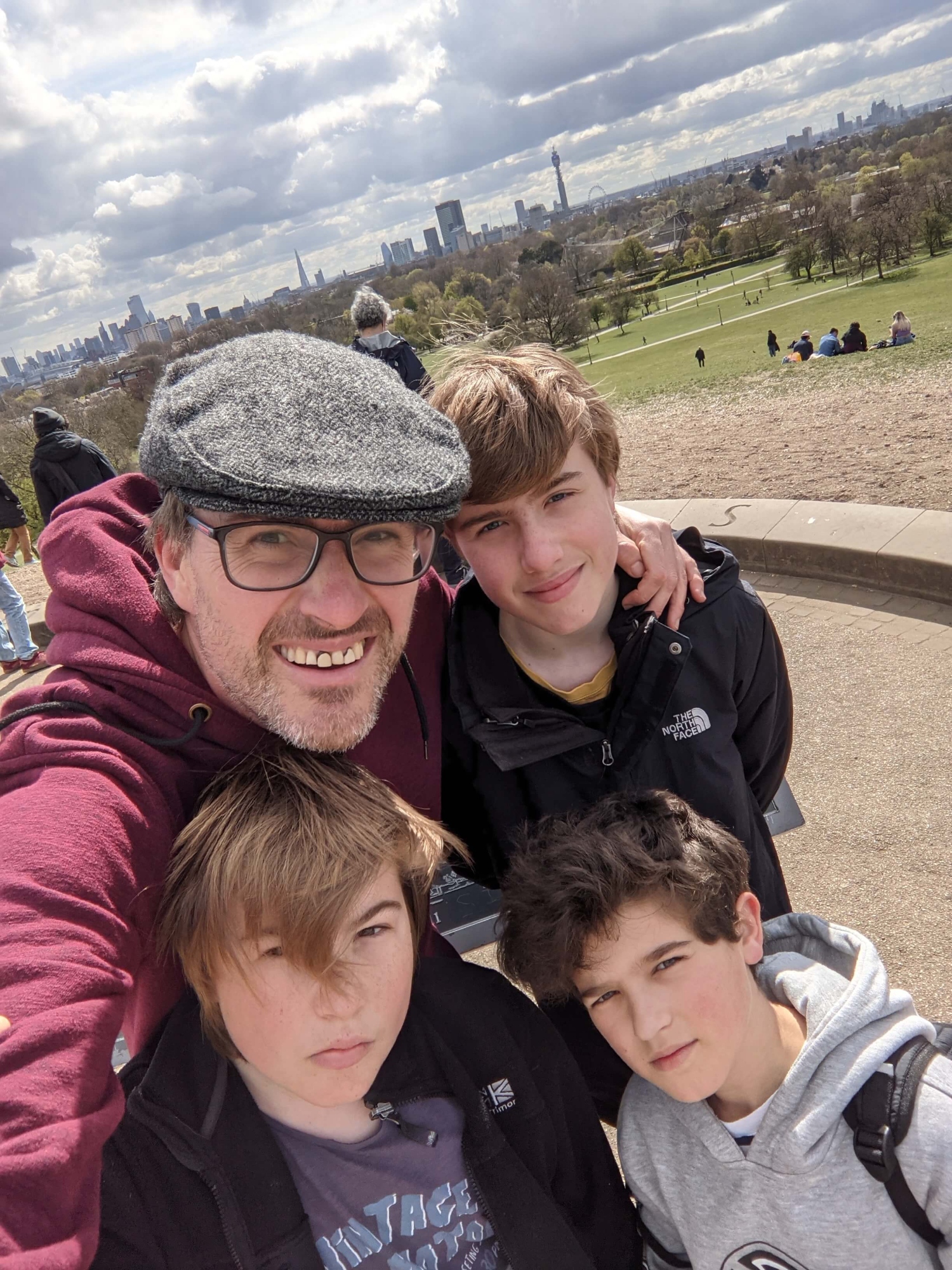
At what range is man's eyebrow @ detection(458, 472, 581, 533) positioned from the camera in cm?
217

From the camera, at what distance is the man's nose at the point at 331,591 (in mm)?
1692

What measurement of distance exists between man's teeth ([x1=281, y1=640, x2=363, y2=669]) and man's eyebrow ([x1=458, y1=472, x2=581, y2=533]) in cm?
54

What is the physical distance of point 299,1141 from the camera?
1750mm

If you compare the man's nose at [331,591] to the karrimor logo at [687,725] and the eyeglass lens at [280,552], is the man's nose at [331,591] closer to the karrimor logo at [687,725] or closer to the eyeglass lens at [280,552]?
the eyeglass lens at [280,552]

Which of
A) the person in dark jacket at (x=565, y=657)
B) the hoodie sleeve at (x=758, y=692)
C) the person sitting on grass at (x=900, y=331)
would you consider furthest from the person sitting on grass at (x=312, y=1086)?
the person sitting on grass at (x=900, y=331)

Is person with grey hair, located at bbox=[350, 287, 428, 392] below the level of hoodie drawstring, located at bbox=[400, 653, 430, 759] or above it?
above

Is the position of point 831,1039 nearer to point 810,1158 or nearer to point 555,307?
point 810,1158

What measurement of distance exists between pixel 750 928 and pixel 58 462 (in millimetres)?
8178

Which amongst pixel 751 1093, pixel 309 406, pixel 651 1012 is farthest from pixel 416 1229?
pixel 309 406

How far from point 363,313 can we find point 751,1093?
7819mm

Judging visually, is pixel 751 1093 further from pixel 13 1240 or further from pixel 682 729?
pixel 13 1240

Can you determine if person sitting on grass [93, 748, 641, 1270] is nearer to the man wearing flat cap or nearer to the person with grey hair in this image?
the man wearing flat cap

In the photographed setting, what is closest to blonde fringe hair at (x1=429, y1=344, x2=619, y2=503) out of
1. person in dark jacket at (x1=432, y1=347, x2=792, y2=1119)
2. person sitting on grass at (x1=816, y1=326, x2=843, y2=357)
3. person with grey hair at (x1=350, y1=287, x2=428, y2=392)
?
person in dark jacket at (x1=432, y1=347, x2=792, y2=1119)

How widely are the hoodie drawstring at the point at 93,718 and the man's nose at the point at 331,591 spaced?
1.02 feet
